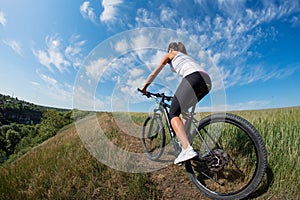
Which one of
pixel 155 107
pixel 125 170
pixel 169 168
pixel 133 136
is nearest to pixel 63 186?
pixel 125 170

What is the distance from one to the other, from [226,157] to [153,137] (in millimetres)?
2547

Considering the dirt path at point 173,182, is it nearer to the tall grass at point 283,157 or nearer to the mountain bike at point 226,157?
the mountain bike at point 226,157

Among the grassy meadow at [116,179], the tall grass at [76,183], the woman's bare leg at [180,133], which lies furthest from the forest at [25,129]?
the woman's bare leg at [180,133]

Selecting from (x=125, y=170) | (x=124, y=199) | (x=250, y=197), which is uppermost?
(x=125, y=170)

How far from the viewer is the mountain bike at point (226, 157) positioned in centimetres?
268

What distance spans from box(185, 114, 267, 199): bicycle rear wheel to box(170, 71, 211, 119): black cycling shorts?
408 mm

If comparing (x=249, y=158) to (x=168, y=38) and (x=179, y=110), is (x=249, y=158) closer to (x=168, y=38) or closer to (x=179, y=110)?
(x=179, y=110)

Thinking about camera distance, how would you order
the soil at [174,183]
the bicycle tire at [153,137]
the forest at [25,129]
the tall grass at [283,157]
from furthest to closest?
the forest at [25,129] < the bicycle tire at [153,137] < the soil at [174,183] < the tall grass at [283,157]

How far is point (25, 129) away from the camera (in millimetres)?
118938

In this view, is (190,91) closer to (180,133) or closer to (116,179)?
(180,133)

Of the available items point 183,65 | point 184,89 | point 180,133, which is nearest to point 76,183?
point 180,133

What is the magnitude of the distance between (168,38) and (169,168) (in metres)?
2.79

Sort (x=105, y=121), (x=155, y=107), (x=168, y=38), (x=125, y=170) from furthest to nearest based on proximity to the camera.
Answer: (x=105, y=121), (x=155, y=107), (x=168, y=38), (x=125, y=170)

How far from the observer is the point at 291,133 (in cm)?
350
